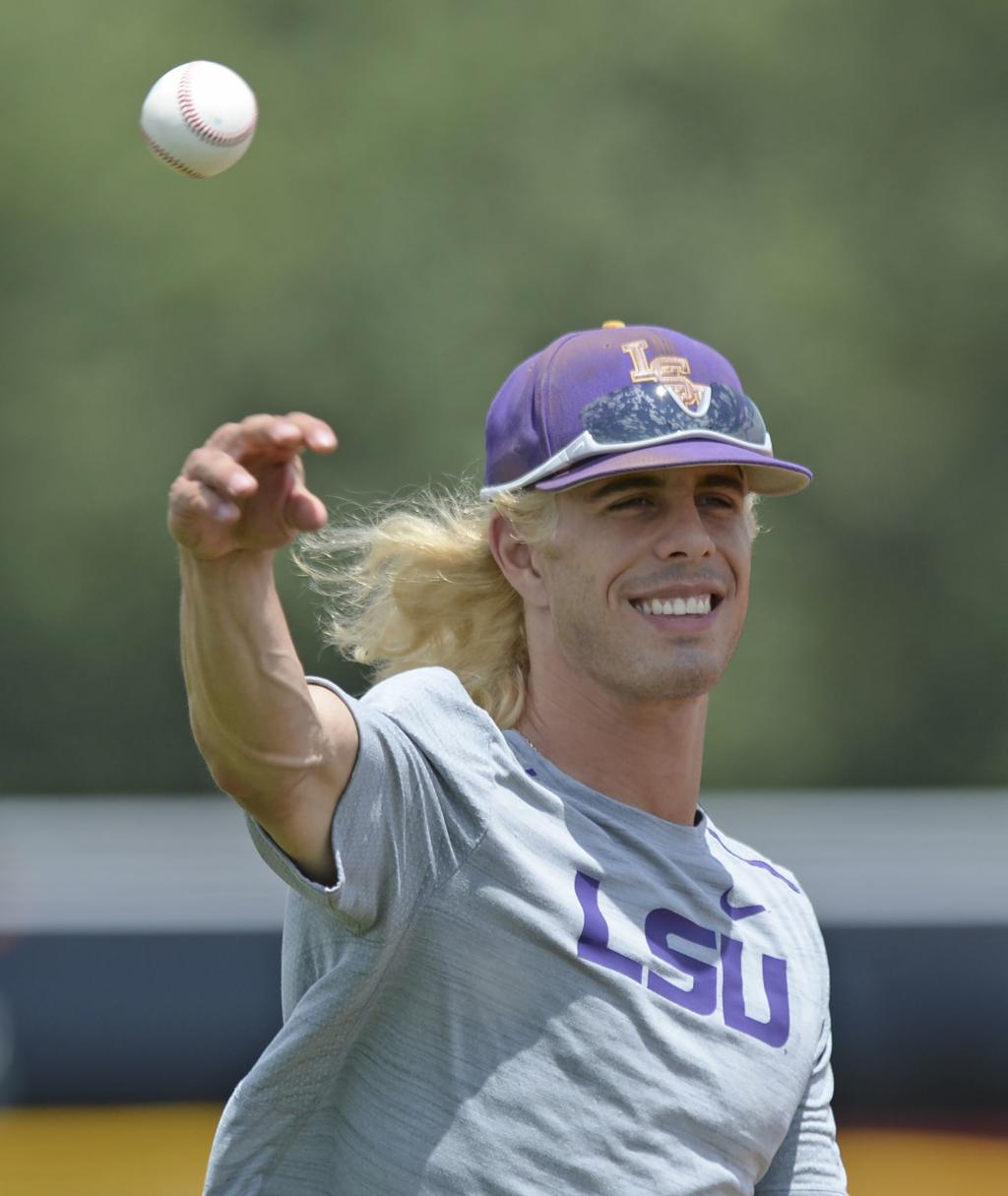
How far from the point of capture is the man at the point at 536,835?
2.44m

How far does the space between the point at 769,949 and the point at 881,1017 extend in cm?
324

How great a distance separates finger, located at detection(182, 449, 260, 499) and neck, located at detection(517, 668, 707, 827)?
0.97m

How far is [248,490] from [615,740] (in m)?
1.06

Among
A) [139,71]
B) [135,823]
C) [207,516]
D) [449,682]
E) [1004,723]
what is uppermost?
[139,71]

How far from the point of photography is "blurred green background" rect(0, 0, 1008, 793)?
1730 centimetres

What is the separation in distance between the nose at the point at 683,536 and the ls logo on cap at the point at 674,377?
0.48ft

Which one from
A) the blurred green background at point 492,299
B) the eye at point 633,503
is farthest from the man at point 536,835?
the blurred green background at point 492,299

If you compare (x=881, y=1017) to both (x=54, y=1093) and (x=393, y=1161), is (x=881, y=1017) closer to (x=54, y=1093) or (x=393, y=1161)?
(x=54, y=1093)

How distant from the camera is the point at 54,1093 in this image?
604 centimetres

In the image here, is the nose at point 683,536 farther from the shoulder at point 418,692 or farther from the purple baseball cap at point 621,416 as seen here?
the shoulder at point 418,692

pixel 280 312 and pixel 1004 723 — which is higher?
pixel 280 312

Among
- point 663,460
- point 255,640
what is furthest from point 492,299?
point 255,640

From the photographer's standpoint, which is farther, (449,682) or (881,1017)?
Answer: (881,1017)

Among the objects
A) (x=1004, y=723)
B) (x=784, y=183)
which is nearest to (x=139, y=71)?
(x=784, y=183)
